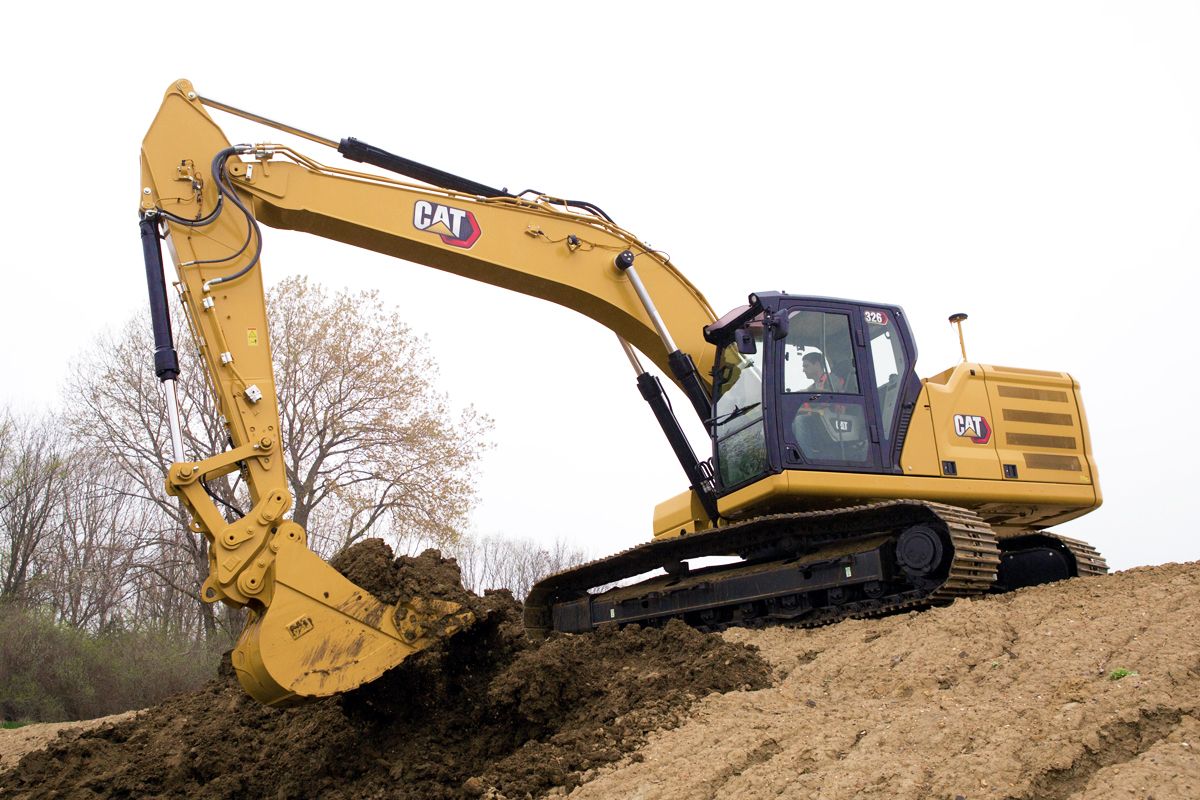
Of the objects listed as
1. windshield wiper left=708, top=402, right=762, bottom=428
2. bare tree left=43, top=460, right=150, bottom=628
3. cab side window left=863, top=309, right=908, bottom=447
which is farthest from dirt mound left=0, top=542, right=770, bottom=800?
bare tree left=43, top=460, right=150, bottom=628

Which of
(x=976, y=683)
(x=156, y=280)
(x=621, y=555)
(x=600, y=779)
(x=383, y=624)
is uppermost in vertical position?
(x=156, y=280)

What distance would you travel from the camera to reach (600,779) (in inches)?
205

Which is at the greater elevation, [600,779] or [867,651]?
[867,651]

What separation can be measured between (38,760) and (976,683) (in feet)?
20.4

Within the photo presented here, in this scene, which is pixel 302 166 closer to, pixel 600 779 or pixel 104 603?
pixel 600 779

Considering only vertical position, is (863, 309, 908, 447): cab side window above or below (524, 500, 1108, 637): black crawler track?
above

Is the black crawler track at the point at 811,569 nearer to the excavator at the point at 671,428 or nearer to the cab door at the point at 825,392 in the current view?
the excavator at the point at 671,428

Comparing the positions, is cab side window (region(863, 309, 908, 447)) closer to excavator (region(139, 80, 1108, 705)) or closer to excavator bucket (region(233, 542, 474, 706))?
excavator (region(139, 80, 1108, 705))

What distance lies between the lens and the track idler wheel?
7.25 metres

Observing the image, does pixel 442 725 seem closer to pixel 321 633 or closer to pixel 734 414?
pixel 321 633

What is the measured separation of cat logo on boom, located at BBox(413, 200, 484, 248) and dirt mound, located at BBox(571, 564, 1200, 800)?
12.7ft

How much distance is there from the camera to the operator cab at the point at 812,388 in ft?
26.3

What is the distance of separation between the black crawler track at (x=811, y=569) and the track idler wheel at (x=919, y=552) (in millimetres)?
15

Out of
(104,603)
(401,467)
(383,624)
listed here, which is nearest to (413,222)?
(383,624)
